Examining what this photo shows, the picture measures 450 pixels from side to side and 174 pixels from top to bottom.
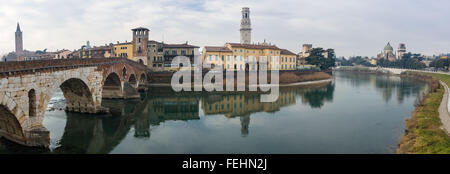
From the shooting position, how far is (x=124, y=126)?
1298 inches

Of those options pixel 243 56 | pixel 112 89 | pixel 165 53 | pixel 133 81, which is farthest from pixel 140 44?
→ pixel 243 56

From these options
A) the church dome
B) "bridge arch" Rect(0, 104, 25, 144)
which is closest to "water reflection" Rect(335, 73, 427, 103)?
"bridge arch" Rect(0, 104, 25, 144)

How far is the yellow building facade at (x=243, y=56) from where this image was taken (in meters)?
73.4

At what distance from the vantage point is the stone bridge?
20.5 m

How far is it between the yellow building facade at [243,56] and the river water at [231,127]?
25.0 metres

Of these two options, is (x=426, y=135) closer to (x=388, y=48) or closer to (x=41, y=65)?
(x=41, y=65)

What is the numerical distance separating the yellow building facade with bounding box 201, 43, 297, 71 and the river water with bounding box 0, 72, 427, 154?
25023 millimetres

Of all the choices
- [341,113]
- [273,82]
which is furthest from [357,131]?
[273,82]

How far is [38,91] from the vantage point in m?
23.9

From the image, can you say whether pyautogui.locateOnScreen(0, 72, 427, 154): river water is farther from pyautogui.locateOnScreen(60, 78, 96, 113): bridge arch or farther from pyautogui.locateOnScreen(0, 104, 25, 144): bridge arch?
pyautogui.locateOnScreen(60, 78, 96, 113): bridge arch

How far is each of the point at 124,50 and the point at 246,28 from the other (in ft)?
185

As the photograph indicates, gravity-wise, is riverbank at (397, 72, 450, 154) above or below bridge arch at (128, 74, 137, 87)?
below
